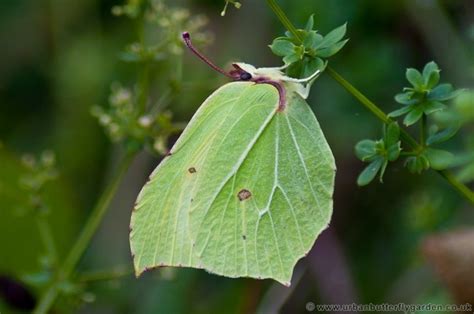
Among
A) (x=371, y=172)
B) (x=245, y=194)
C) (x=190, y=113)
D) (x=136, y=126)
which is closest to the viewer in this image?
(x=371, y=172)

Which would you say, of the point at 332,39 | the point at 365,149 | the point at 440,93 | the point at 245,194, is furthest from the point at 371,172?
the point at 245,194

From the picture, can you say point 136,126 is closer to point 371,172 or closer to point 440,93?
point 371,172

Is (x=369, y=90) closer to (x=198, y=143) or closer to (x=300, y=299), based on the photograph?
(x=300, y=299)

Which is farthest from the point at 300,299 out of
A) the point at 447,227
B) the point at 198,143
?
the point at 198,143

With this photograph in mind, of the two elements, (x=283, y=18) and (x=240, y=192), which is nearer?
(x=283, y=18)

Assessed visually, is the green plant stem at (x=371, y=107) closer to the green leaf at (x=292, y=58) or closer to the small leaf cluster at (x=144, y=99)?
the green leaf at (x=292, y=58)

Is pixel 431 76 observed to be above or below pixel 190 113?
above
